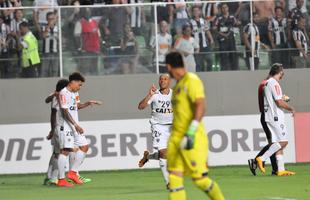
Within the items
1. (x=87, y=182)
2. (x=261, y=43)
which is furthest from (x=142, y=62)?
(x=87, y=182)

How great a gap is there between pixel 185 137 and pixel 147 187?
6775 millimetres

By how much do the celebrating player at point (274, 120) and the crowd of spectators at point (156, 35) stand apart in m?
3.99

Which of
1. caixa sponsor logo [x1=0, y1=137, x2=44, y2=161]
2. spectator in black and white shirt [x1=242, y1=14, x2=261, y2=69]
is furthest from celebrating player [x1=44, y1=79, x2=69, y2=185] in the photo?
spectator in black and white shirt [x1=242, y1=14, x2=261, y2=69]

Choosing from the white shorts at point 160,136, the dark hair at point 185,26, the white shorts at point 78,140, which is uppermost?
the dark hair at point 185,26

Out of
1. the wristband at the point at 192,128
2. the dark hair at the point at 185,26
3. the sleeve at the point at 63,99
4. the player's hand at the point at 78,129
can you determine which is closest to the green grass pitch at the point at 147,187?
the player's hand at the point at 78,129

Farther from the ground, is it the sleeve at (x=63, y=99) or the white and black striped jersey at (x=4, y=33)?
the white and black striped jersey at (x=4, y=33)

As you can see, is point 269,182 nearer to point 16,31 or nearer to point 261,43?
point 261,43

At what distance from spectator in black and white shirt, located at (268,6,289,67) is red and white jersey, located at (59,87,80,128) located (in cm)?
640

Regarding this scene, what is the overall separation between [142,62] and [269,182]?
6299 millimetres

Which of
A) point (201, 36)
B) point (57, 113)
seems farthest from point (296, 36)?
point (57, 113)

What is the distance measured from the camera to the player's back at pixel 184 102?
12.3 m

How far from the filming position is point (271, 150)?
2012cm

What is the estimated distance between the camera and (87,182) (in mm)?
20234

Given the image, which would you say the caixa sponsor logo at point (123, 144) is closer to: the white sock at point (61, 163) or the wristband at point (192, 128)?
the white sock at point (61, 163)
